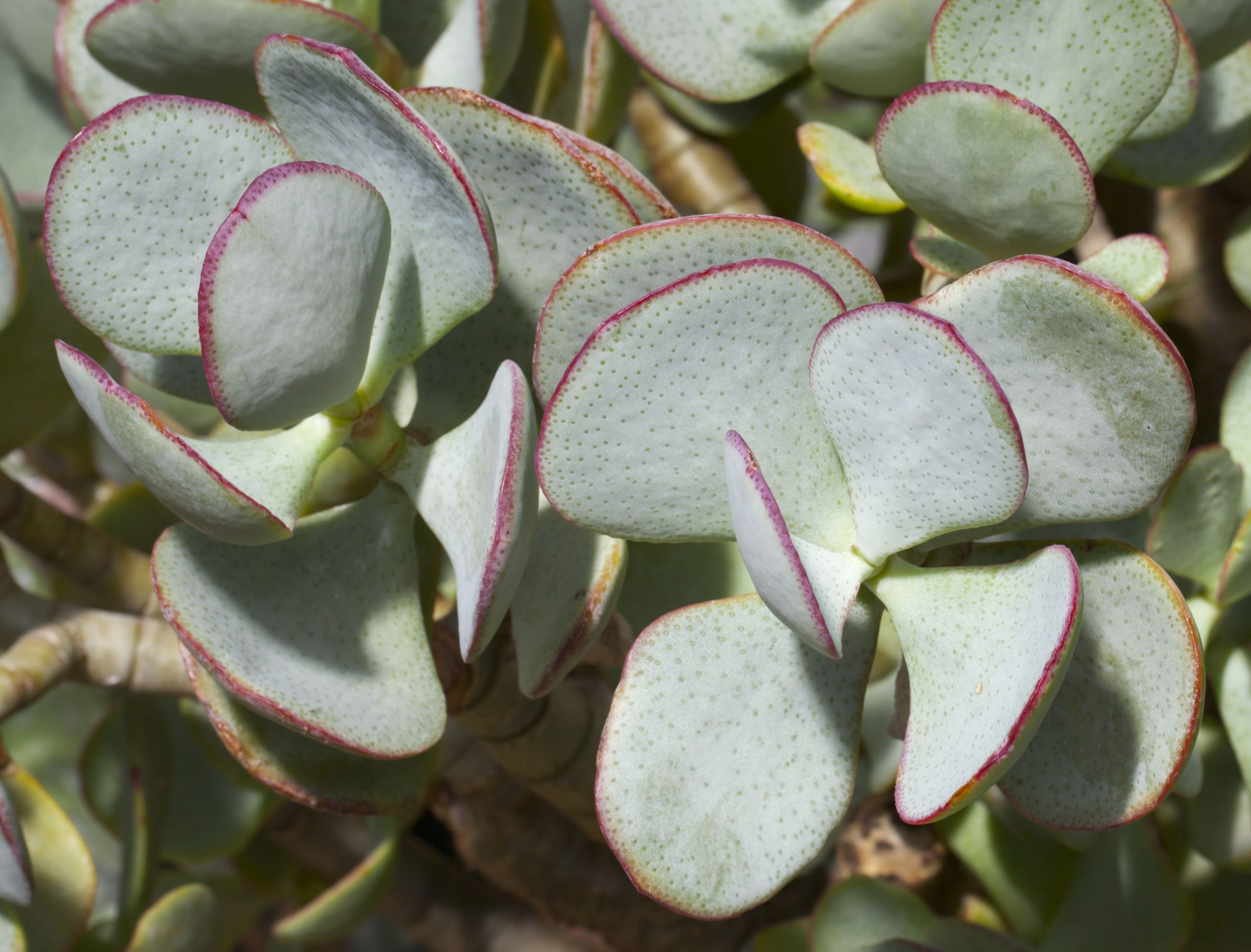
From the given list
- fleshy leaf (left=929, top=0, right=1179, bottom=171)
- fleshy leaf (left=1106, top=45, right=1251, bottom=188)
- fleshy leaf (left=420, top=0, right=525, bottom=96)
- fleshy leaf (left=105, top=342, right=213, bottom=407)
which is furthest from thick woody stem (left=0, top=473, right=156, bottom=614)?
fleshy leaf (left=1106, top=45, right=1251, bottom=188)

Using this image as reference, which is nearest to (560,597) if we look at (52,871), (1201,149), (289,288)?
(289,288)

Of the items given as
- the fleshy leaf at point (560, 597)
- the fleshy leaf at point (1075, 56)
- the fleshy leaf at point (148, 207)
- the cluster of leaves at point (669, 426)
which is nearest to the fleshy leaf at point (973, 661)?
the cluster of leaves at point (669, 426)

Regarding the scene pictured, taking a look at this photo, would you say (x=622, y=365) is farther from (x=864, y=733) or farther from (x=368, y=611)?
(x=864, y=733)

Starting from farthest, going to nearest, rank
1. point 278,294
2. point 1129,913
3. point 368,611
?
1. point 1129,913
2. point 368,611
3. point 278,294

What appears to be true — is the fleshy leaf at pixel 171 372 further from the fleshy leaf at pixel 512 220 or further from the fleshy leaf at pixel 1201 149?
the fleshy leaf at pixel 1201 149

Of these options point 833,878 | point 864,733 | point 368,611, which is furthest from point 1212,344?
point 368,611

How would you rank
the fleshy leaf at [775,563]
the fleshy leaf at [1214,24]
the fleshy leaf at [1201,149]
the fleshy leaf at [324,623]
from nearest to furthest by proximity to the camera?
the fleshy leaf at [775,563] → the fleshy leaf at [324,623] → the fleshy leaf at [1214,24] → the fleshy leaf at [1201,149]

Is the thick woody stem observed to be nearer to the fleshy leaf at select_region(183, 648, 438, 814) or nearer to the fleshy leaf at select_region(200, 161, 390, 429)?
the fleshy leaf at select_region(183, 648, 438, 814)

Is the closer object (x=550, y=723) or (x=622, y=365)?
(x=622, y=365)
